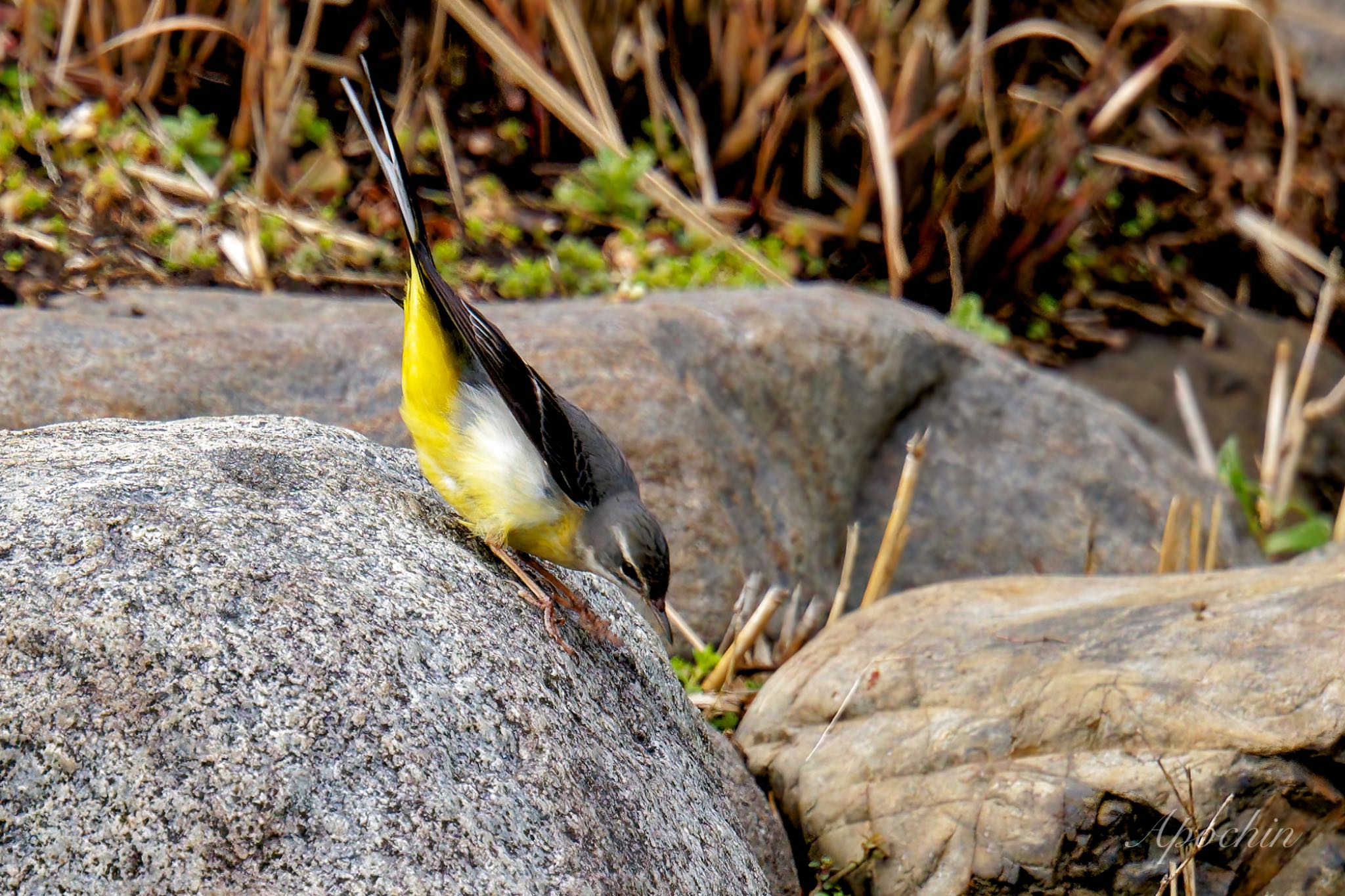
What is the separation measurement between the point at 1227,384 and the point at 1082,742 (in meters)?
5.31

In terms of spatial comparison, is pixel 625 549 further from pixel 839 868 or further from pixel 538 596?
pixel 839 868

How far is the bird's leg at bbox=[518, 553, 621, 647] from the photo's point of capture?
11.6 feet

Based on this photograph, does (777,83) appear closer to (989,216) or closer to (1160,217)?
(989,216)

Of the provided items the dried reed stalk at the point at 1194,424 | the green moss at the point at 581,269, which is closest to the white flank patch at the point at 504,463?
the green moss at the point at 581,269

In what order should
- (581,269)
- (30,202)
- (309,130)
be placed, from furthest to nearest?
1. (309,130)
2. (581,269)
3. (30,202)

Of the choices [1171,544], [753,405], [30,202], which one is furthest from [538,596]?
[30,202]

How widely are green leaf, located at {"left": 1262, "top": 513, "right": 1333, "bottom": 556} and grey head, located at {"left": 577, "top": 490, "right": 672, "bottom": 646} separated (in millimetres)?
4303

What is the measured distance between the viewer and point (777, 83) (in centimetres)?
759

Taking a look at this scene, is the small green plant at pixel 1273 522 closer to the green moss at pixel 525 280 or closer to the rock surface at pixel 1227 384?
the rock surface at pixel 1227 384

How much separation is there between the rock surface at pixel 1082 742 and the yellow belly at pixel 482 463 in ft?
3.26

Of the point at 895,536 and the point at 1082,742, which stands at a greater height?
the point at 1082,742

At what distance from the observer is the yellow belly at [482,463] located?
3510mm

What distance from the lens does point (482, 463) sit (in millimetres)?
3535

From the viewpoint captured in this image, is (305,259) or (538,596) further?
(305,259)
